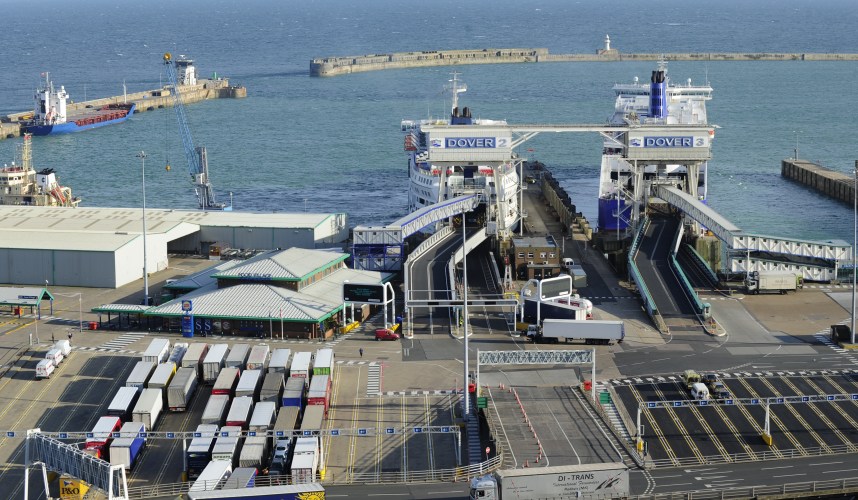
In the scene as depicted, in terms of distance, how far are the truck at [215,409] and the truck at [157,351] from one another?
274 inches

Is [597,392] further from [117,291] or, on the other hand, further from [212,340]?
[117,291]

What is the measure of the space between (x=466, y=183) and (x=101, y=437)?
49.9 metres

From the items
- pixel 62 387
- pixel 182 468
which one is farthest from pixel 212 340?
pixel 182 468

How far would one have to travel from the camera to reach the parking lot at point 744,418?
5528 centimetres

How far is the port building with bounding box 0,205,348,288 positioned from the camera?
8662 cm

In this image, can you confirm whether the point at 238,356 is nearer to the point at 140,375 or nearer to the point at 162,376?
the point at 162,376

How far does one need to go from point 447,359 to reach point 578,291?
16620mm

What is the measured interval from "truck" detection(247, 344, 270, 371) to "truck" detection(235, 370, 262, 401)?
1232 millimetres

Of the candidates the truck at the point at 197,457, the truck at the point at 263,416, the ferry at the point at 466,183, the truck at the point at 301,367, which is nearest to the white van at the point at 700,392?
the truck at the point at 301,367

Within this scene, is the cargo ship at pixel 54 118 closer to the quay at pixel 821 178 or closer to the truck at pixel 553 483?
the quay at pixel 821 178

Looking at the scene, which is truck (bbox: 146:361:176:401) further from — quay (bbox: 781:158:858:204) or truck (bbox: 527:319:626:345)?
quay (bbox: 781:158:858:204)

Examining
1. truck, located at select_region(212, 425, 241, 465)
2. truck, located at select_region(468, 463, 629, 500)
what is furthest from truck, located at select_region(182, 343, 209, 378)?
truck, located at select_region(468, 463, 629, 500)

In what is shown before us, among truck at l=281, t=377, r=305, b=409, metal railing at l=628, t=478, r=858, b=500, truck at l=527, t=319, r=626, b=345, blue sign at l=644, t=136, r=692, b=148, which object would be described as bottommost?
metal railing at l=628, t=478, r=858, b=500

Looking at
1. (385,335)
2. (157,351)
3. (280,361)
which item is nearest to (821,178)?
(385,335)
